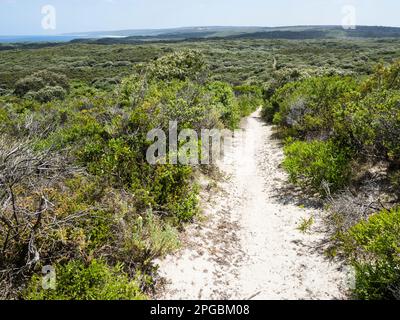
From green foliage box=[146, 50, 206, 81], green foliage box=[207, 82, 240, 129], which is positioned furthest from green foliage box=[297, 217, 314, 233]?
green foliage box=[146, 50, 206, 81]

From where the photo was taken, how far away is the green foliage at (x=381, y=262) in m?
4.28

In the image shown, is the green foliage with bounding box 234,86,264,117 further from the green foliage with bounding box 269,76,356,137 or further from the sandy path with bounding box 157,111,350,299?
the sandy path with bounding box 157,111,350,299

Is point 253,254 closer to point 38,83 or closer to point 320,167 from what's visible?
point 320,167

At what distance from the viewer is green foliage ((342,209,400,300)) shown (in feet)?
14.0

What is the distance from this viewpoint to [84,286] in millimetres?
4199

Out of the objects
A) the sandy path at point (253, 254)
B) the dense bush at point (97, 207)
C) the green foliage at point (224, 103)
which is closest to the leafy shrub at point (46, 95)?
the green foliage at point (224, 103)

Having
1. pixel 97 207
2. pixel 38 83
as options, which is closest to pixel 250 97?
pixel 97 207

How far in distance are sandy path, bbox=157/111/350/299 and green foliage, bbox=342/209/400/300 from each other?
46 centimetres

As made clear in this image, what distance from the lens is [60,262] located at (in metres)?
4.76

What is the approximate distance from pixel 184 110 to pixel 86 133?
305cm

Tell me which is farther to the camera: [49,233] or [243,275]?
[243,275]

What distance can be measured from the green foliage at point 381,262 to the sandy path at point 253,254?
46 cm
